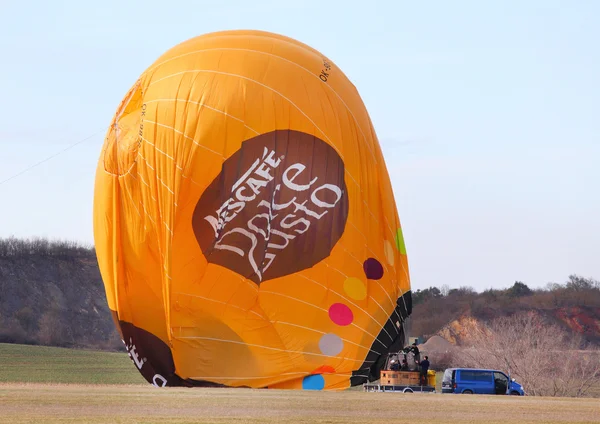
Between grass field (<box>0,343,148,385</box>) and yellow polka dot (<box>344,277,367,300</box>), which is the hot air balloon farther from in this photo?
grass field (<box>0,343,148,385</box>)

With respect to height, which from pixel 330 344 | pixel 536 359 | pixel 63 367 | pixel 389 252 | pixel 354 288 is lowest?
pixel 63 367

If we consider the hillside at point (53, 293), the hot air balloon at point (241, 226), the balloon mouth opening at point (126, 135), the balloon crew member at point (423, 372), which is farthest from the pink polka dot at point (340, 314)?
the hillside at point (53, 293)

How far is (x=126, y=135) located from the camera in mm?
21406

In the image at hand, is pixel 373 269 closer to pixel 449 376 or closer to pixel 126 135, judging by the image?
pixel 126 135

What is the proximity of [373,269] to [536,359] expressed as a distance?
77.9 ft

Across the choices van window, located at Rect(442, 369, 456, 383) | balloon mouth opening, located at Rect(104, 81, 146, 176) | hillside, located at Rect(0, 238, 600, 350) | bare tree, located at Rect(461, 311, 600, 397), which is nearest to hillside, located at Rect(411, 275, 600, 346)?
hillside, located at Rect(0, 238, 600, 350)

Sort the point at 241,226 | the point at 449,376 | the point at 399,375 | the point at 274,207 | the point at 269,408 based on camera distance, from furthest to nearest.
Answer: the point at 449,376 < the point at 399,375 < the point at 274,207 < the point at 241,226 < the point at 269,408

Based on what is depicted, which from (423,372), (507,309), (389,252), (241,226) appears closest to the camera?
(241,226)

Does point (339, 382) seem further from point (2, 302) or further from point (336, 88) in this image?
point (2, 302)

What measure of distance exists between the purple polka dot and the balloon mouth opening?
4.70 meters

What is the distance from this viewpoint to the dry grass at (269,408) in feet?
55.2

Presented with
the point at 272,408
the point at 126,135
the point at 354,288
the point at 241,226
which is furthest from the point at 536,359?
the point at 272,408

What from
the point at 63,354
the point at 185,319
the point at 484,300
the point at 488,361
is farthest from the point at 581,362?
the point at 185,319

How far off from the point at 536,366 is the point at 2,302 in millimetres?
58013
